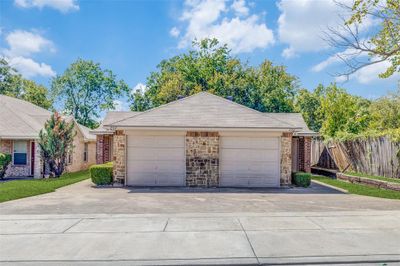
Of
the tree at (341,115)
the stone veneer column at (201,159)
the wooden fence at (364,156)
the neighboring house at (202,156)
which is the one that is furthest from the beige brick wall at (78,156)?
the tree at (341,115)

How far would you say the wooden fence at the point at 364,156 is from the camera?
1469 centimetres

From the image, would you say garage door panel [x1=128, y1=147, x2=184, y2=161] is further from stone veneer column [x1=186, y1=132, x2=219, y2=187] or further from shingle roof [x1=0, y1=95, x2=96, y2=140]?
shingle roof [x1=0, y1=95, x2=96, y2=140]

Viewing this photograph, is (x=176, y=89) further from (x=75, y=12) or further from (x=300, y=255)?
(x=300, y=255)

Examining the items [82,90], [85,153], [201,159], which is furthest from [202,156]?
[82,90]

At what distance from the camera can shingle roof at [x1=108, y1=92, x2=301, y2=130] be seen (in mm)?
14312

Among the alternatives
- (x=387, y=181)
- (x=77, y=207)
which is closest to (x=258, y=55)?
(x=387, y=181)

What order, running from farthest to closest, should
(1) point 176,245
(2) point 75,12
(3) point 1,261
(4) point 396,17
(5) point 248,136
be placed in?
1. (2) point 75,12
2. (5) point 248,136
3. (4) point 396,17
4. (1) point 176,245
5. (3) point 1,261

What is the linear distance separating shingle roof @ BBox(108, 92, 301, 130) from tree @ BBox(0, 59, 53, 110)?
29.0m

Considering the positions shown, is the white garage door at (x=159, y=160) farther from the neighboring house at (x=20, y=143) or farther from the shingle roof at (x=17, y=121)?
the shingle roof at (x=17, y=121)

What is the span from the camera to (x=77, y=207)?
9.78 meters

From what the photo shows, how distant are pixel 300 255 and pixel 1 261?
5.04 metres

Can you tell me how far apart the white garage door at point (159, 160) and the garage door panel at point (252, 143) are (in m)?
2.07

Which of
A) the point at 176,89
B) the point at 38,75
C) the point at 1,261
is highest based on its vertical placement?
the point at 38,75

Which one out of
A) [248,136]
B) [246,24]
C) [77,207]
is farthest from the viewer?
[246,24]
